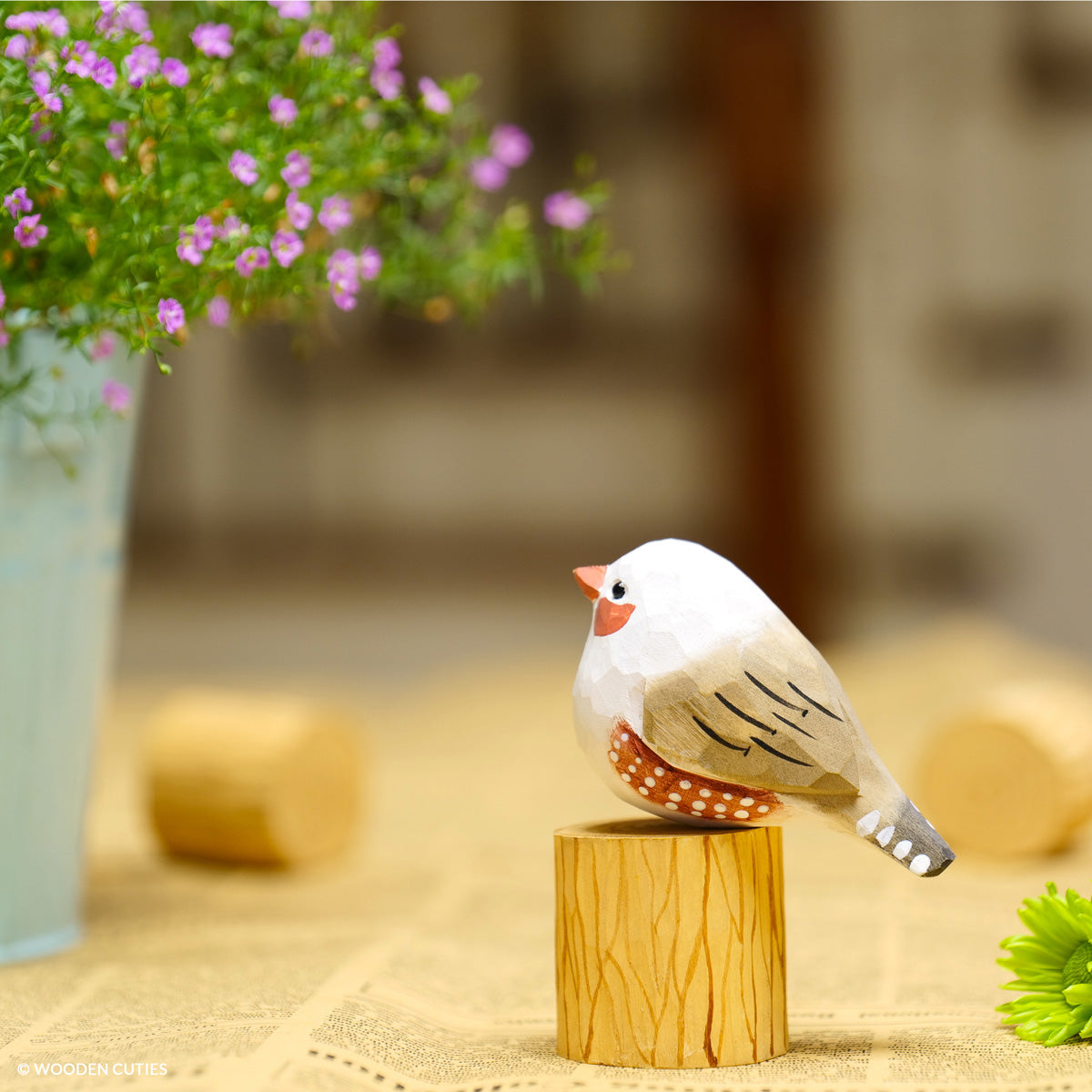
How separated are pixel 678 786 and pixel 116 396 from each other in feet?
1.72

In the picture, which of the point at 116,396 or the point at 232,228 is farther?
the point at 116,396

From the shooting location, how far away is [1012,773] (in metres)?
1.30

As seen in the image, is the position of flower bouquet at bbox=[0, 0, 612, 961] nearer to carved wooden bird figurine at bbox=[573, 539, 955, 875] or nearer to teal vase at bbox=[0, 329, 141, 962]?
teal vase at bbox=[0, 329, 141, 962]

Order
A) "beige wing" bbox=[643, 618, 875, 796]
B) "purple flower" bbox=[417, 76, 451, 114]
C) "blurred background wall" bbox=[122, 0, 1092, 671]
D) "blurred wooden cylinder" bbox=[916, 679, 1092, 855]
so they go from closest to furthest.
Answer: "beige wing" bbox=[643, 618, 875, 796]
"purple flower" bbox=[417, 76, 451, 114]
"blurred wooden cylinder" bbox=[916, 679, 1092, 855]
"blurred background wall" bbox=[122, 0, 1092, 671]

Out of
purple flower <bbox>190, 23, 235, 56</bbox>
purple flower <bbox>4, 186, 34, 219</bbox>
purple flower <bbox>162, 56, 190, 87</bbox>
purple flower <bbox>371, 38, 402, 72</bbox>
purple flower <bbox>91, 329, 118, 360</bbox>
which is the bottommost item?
purple flower <bbox>91, 329, 118, 360</bbox>

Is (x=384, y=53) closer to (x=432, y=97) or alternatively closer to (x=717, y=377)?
(x=432, y=97)

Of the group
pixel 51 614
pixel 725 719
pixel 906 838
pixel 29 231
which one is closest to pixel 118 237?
pixel 29 231

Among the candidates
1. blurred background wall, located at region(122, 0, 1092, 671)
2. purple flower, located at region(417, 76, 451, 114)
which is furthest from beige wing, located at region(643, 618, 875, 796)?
blurred background wall, located at region(122, 0, 1092, 671)

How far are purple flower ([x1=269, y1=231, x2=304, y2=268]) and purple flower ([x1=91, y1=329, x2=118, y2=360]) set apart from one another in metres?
0.16

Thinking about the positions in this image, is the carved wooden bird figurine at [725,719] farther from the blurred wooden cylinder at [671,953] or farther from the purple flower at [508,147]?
the purple flower at [508,147]

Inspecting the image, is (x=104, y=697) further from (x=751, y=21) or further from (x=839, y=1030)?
(x=751, y=21)

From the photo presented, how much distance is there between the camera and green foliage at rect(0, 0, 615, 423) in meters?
0.82

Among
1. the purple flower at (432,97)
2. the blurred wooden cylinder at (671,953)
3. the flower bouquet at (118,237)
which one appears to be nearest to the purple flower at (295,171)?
the flower bouquet at (118,237)

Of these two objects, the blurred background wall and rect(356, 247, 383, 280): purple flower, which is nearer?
rect(356, 247, 383, 280): purple flower
